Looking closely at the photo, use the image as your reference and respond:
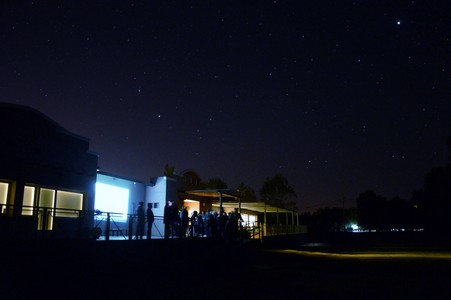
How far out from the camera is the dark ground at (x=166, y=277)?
40.4ft

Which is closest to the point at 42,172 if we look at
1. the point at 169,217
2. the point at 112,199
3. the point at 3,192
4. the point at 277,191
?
the point at 3,192

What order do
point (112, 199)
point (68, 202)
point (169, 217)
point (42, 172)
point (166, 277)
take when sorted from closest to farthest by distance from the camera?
point (166, 277)
point (42, 172)
point (68, 202)
point (169, 217)
point (112, 199)

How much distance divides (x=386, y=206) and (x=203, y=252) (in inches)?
3459

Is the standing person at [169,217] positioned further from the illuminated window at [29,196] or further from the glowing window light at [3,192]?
the glowing window light at [3,192]

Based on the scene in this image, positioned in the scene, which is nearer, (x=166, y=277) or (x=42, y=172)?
(x=166, y=277)

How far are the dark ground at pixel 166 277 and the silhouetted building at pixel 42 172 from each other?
4.96ft

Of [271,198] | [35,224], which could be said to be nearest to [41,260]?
[35,224]

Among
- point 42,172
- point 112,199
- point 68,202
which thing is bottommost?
point 68,202

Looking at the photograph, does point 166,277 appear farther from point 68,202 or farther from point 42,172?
point 42,172

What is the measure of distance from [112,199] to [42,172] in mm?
5478

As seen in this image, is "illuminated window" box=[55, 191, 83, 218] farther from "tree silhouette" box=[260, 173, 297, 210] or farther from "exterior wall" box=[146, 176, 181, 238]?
A: "tree silhouette" box=[260, 173, 297, 210]

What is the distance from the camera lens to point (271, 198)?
81.1m

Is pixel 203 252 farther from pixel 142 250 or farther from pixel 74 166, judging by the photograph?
pixel 74 166

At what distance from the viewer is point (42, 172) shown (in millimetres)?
17531
